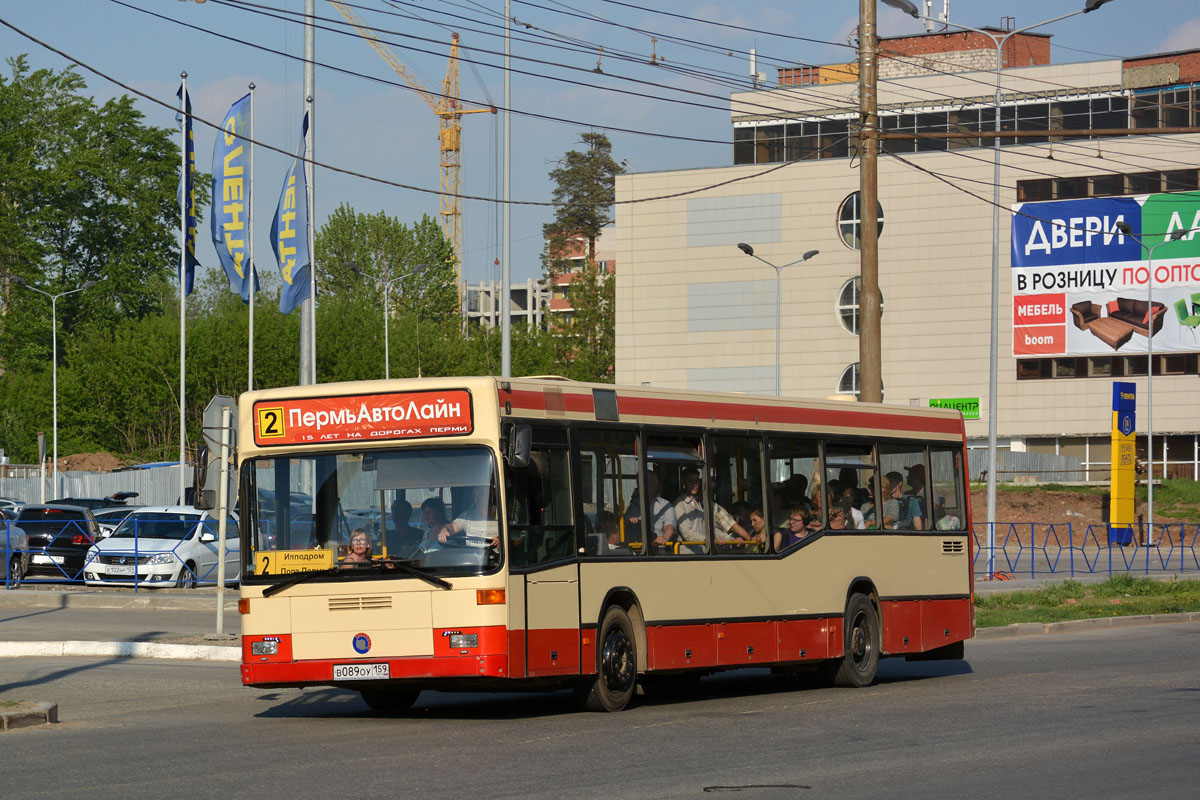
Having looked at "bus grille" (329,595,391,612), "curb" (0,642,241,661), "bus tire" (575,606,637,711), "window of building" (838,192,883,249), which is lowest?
"curb" (0,642,241,661)

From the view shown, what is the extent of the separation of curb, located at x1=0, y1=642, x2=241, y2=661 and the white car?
989 cm

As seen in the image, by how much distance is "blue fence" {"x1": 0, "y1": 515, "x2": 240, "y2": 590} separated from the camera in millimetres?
29844

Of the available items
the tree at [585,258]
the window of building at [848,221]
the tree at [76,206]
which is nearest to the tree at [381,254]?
the tree at [585,258]

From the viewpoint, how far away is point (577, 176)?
12069cm

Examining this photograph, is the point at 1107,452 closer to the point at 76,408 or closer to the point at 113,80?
the point at 76,408

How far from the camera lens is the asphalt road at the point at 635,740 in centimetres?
948

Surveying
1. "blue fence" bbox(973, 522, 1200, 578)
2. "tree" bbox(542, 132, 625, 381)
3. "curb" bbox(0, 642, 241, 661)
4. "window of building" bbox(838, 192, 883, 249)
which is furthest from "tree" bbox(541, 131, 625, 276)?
"curb" bbox(0, 642, 241, 661)

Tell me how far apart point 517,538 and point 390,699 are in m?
→ 2.63

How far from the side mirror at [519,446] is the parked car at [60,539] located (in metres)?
20.9

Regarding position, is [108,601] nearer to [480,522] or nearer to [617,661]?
[617,661]

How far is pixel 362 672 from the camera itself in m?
12.8

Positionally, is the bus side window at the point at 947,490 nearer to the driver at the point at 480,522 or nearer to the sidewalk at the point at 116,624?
the driver at the point at 480,522

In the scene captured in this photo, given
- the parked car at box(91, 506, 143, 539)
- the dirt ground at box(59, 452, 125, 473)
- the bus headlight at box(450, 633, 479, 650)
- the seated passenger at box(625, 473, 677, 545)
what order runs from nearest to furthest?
the bus headlight at box(450, 633, 479, 650), the seated passenger at box(625, 473, 677, 545), the parked car at box(91, 506, 143, 539), the dirt ground at box(59, 452, 125, 473)

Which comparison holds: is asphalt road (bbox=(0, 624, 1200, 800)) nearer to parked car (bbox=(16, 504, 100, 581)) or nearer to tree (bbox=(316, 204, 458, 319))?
parked car (bbox=(16, 504, 100, 581))
